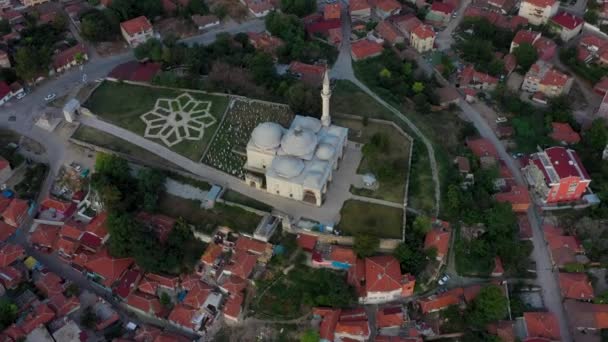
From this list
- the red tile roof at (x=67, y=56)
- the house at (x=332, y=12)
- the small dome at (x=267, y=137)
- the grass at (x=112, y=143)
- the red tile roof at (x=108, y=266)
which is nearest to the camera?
the red tile roof at (x=108, y=266)

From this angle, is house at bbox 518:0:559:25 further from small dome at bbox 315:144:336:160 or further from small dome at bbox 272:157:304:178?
small dome at bbox 272:157:304:178

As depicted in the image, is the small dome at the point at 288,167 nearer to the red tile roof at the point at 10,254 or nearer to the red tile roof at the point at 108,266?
the red tile roof at the point at 108,266

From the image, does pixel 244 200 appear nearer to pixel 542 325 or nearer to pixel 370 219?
pixel 370 219

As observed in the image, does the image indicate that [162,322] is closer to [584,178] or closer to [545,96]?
[584,178]

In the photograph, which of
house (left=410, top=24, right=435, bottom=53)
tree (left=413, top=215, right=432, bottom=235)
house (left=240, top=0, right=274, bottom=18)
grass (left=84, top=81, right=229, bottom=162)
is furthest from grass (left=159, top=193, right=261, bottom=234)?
house (left=410, top=24, right=435, bottom=53)

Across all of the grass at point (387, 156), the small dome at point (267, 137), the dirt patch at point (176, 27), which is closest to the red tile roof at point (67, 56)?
the dirt patch at point (176, 27)

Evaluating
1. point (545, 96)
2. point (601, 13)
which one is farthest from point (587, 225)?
→ point (601, 13)
